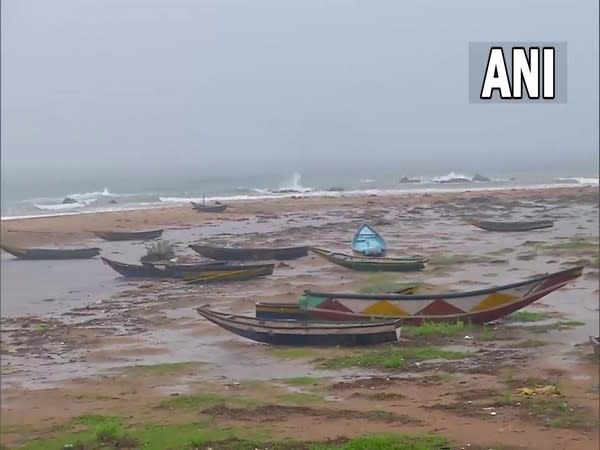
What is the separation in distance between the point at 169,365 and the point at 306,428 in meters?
4.29

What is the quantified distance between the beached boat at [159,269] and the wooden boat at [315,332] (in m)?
8.41

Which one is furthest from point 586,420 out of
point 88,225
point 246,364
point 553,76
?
point 88,225

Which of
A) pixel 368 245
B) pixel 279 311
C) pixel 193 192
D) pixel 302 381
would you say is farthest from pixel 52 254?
pixel 193 192

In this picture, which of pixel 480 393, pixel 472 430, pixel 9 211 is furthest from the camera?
pixel 9 211

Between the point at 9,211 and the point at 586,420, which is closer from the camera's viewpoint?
the point at 586,420

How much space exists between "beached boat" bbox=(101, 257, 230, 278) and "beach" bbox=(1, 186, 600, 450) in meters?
0.40

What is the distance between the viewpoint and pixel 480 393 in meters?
9.84

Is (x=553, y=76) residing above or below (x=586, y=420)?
above

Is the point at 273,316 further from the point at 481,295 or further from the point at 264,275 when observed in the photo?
the point at 264,275

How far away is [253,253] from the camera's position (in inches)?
987

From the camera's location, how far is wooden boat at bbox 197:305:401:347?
1259cm

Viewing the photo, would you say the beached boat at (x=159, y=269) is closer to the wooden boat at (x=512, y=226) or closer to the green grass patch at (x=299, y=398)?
the green grass patch at (x=299, y=398)

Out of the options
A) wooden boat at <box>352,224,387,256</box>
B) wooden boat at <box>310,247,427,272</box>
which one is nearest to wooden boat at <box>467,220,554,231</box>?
wooden boat at <box>352,224,387,256</box>

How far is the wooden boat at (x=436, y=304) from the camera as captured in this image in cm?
1362
